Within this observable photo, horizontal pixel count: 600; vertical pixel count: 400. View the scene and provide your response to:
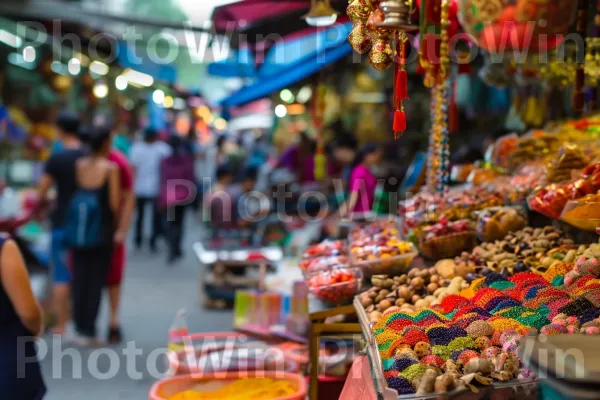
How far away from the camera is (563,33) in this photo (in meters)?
3.63

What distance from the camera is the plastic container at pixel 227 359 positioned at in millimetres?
3814

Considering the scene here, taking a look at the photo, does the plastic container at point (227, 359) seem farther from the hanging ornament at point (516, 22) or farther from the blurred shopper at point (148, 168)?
the blurred shopper at point (148, 168)

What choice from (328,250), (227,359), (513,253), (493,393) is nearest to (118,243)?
(328,250)

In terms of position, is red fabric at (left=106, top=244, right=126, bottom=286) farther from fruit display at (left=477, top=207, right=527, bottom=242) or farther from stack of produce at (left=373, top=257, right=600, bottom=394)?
stack of produce at (left=373, top=257, right=600, bottom=394)

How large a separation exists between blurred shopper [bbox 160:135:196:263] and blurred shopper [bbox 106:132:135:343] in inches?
168

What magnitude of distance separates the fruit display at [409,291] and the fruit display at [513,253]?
0.12 m

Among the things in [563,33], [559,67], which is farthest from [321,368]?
[559,67]

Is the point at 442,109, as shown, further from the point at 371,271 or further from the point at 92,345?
the point at 92,345

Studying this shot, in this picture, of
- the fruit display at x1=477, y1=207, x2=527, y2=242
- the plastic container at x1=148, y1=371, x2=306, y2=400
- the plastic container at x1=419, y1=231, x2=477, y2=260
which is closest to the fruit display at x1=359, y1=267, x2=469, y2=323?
the plastic container at x1=419, y1=231, x2=477, y2=260

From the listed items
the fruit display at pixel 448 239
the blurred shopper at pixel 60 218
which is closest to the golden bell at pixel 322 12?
the fruit display at pixel 448 239

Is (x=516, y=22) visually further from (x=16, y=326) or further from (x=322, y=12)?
(x=16, y=326)

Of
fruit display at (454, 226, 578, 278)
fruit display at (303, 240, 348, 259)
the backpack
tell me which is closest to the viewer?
fruit display at (454, 226, 578, 278)

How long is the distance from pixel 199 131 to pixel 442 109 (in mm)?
33995

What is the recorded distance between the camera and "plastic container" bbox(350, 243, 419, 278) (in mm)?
3701
